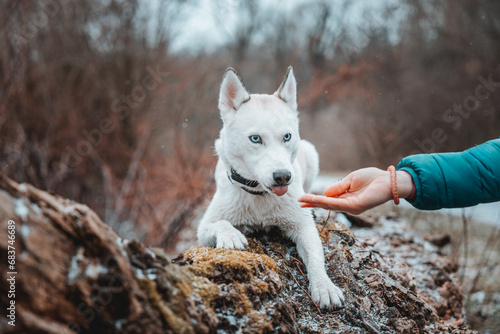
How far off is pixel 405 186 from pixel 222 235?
1.34 meters

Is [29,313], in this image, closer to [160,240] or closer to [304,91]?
[160,240]

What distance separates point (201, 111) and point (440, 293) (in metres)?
7.79

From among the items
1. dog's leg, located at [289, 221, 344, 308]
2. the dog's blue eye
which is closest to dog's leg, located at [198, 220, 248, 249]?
dog's leg, located at [289, 221, 344, 308]

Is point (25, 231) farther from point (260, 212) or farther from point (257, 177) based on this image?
point (260, 212)

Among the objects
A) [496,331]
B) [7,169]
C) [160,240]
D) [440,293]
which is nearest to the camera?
[440,293]

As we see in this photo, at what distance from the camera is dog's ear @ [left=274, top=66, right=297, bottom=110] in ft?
11.1

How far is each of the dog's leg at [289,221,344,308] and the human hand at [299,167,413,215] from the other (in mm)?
525

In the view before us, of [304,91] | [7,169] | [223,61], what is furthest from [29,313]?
[223,61]

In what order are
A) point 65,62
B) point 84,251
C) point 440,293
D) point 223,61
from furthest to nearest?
point 223,61 < point 65,62 < point 440,293 < point 84,251

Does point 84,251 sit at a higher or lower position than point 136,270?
higher

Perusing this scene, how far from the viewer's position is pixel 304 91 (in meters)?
9.11

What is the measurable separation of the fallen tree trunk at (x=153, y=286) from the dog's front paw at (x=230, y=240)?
147 millimetres

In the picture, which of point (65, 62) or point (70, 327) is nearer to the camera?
point (70, 327)

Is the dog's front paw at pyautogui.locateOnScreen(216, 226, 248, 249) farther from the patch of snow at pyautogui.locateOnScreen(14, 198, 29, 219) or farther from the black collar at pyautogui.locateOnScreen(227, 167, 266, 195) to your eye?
the patch of snow at pyautogui.locateOnScreen(14, 198, 29, 219)
